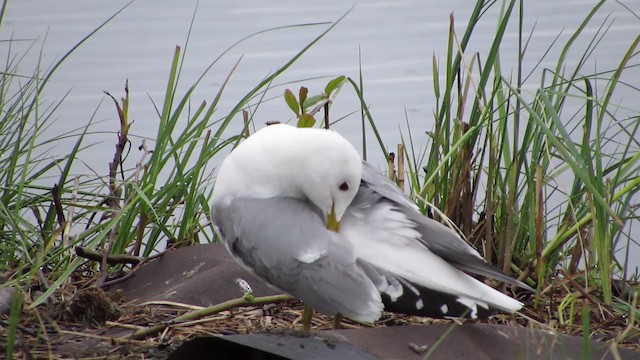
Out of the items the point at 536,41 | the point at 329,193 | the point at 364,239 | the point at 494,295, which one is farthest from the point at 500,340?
the point at 536,41

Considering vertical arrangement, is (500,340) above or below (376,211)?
below

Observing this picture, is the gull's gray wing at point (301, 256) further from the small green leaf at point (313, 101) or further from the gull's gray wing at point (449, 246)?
the small green leaf at point (313, 101)

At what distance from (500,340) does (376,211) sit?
0.43m

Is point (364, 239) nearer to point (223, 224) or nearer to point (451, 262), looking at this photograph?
point (451, 262)

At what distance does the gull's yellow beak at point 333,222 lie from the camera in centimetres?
241

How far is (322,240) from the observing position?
2.31 metres

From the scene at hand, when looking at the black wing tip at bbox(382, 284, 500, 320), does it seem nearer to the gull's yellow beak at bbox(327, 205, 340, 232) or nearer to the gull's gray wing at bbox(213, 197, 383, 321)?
the gull's gray wing at bbox(213, 197, 383, 321)

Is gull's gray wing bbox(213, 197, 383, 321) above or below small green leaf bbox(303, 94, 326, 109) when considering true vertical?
below

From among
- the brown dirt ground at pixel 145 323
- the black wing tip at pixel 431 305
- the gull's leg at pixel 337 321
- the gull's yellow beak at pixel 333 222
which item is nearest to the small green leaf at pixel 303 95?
the brown dirt ground at pixel 145 323

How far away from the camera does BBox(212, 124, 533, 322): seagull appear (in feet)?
7.36

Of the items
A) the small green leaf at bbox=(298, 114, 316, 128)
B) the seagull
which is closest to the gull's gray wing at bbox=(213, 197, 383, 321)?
the seagull

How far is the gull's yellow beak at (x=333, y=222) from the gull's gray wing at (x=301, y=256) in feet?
0.07

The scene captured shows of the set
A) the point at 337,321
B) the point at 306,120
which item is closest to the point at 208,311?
the point at 337,321

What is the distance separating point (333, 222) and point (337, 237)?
10 cm
